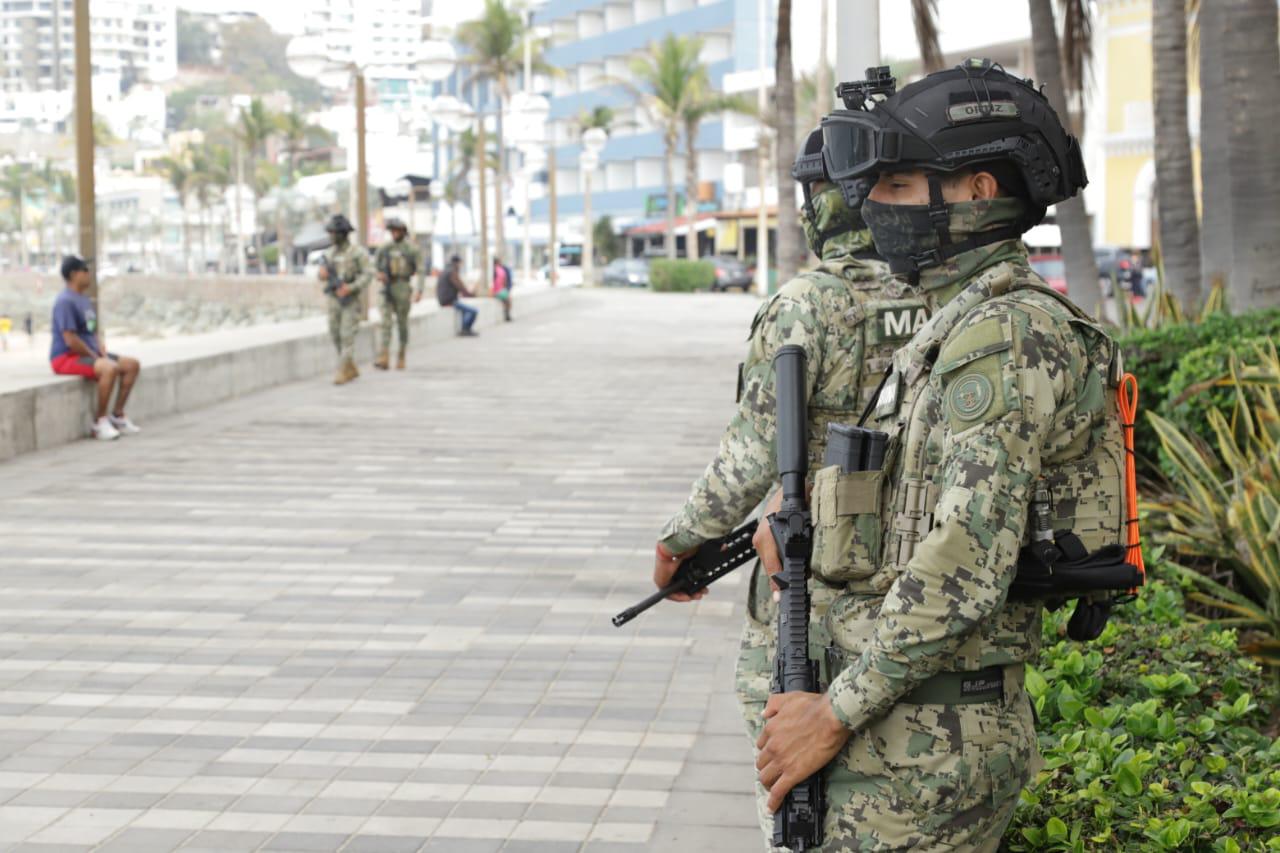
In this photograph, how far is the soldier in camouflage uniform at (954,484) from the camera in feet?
7.80

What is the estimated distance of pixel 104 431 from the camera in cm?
1342

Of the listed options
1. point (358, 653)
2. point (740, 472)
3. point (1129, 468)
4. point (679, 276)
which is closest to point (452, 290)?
point (358, 653)

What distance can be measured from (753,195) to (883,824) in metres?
79.4

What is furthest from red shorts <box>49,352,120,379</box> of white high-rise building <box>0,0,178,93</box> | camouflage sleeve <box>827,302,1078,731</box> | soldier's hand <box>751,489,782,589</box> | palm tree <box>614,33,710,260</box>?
palm tree <box>614,33,710,260</box>

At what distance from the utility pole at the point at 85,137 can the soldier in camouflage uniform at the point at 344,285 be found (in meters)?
3.67

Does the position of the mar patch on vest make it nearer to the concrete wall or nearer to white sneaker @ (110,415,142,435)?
the concrete wall

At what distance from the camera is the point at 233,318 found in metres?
53.2

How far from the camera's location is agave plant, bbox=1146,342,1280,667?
5.49m

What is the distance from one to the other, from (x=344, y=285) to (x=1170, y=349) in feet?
35.9

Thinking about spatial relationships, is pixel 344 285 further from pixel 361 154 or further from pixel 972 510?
pixel 972 510

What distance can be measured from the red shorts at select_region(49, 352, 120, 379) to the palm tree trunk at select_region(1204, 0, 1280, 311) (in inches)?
332

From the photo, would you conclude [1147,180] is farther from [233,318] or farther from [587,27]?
[587,27]

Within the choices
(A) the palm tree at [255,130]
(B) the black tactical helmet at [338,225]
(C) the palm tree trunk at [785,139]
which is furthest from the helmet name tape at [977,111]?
(A) the palm tree at [255,130]

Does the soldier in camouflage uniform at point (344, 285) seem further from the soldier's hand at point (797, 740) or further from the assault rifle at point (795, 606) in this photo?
the soldier's hand at point (797, 740)
